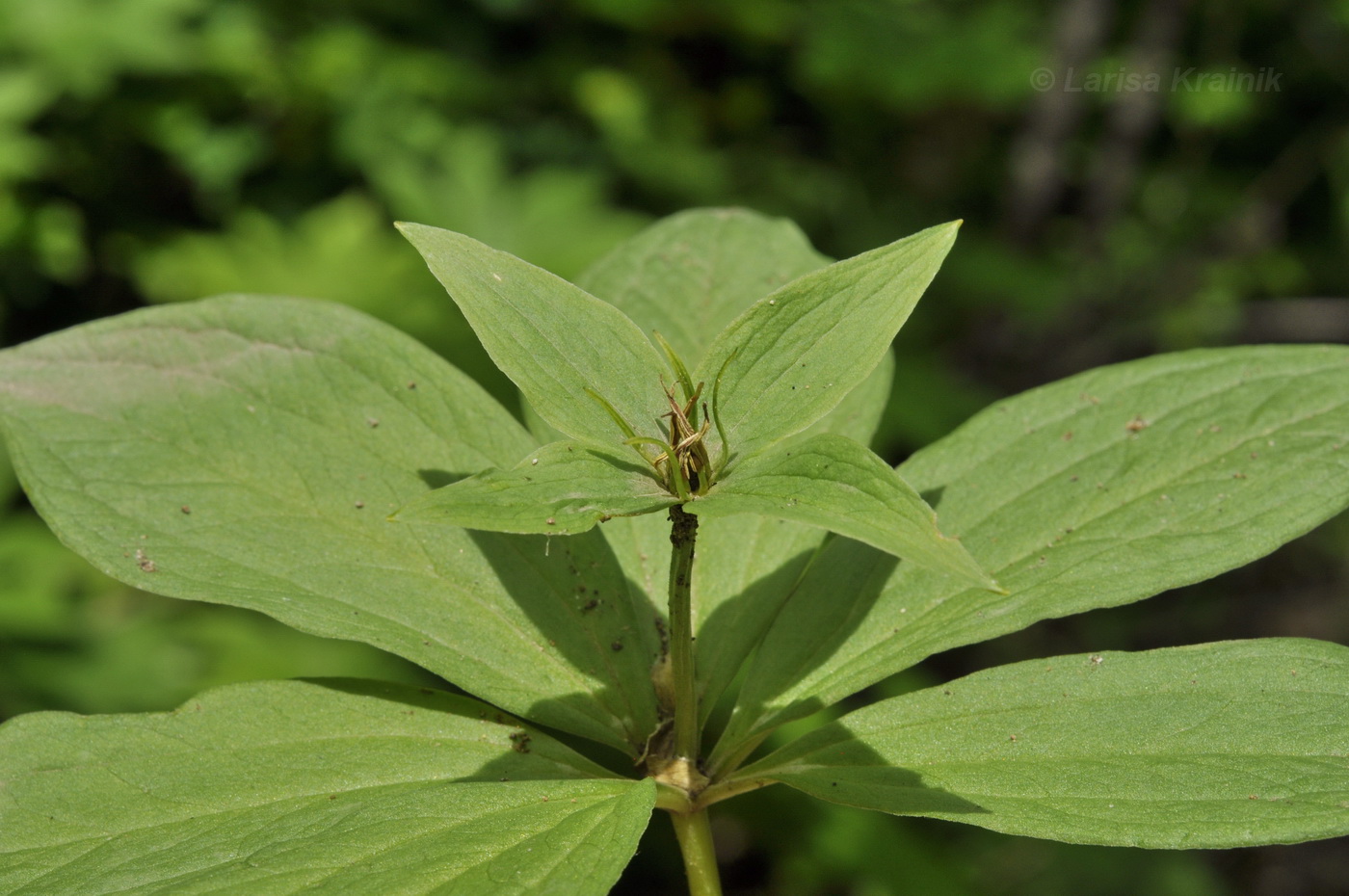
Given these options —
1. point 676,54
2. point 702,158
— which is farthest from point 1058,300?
point 676,54

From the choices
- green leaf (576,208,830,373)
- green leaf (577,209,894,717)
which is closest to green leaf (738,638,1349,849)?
green leaf (577,209,894,717)

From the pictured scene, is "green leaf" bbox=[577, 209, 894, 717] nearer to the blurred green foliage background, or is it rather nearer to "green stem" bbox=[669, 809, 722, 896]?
"green stem" bbox=[669, 809, 722, 896]

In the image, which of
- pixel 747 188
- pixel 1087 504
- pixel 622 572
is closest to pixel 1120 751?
pixel 1087 504

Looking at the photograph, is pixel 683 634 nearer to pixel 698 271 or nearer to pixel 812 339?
pixel 812 339

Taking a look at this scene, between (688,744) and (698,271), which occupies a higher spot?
(698,271)

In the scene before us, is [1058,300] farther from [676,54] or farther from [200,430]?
[200,430]

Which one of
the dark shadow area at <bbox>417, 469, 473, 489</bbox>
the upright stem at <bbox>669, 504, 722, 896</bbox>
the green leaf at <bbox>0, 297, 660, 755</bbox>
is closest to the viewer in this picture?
the upright stem at <bbox>669, 504, 722, 896</bbox>
